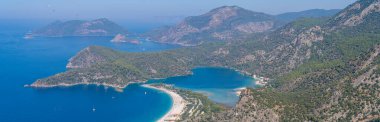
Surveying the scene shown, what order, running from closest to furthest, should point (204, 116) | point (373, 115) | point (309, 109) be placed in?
1. point (373, 115)
2. point (309, 109)
3. point (204, 116)

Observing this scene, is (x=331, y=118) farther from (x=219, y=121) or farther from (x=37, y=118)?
(x=37, y=118)

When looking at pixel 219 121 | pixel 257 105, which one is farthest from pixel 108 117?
pixel 257 105

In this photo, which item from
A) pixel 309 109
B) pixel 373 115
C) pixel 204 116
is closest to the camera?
pixel 373 115

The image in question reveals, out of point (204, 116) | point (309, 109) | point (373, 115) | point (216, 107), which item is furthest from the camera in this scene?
point (216, 107)

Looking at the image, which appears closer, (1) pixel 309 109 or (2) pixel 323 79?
(1) pixel 309 109

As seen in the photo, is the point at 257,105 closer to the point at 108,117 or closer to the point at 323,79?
the point at 323,79

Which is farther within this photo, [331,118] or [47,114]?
[47,114]

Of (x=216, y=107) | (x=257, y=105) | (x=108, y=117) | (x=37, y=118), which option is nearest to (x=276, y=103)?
(x=257, y=105)

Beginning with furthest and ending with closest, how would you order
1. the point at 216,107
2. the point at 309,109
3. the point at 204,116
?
the point at 216,107 < the point at 204,116 < the point at 309,109

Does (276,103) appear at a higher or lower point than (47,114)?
higher

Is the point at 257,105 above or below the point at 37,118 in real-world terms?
above
